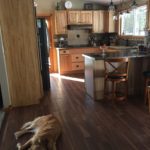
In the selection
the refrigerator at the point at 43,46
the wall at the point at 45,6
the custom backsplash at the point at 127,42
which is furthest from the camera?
the wall at the point at 45,6

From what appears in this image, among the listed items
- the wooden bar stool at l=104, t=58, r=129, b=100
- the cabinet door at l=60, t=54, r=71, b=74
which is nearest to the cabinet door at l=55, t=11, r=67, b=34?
the cabinet door at l=60, t=54, r=71, b=74

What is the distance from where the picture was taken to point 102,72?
361cm

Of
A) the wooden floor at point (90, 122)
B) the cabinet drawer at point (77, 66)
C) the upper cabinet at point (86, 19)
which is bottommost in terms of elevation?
the wooden floor at point (90, 122)

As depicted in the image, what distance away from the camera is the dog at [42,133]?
2.15m

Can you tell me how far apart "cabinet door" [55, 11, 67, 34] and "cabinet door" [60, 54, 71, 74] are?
940mm

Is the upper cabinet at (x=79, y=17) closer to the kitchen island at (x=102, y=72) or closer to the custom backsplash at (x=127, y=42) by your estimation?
the custom backsplash at (x=127, y=42)

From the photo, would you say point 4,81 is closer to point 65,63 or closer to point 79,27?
point 65,63

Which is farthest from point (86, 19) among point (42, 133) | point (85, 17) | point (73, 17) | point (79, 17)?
point (42, 133)

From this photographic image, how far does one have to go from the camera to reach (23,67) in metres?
3.42

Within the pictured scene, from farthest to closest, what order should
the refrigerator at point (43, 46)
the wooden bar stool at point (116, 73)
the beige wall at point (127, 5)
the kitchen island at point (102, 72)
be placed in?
the beige wall at point (127, 5) → the refrigerator at point (43, 46) → the kitchen island at point (102, 72) → the wooden bar stool at point (116, 73)

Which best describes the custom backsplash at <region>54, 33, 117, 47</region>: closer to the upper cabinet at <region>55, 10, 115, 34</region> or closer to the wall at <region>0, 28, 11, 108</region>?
the upper cabinet at <region>55, 10, 115, 34</region>

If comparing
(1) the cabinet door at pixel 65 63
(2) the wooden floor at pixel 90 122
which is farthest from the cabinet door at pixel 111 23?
(2) the wooden floor at pixel 90 122

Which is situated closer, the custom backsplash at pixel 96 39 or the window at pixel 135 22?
the window at pixel 135 22

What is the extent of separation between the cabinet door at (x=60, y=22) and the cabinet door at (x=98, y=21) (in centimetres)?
116
